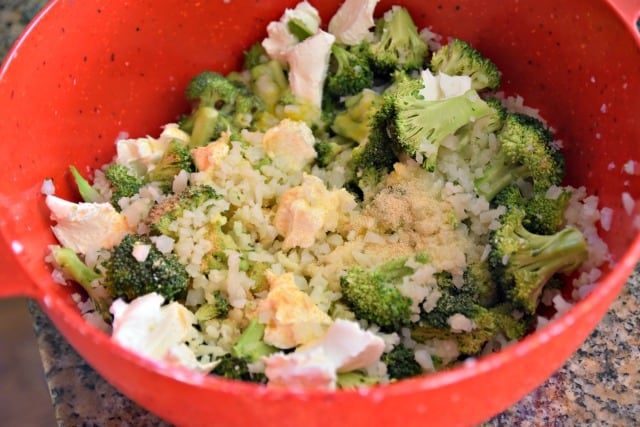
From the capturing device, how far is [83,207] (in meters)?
1.29

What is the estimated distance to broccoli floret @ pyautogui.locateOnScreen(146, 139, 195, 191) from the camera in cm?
142

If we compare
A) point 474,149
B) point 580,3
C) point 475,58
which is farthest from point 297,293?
point 580,3

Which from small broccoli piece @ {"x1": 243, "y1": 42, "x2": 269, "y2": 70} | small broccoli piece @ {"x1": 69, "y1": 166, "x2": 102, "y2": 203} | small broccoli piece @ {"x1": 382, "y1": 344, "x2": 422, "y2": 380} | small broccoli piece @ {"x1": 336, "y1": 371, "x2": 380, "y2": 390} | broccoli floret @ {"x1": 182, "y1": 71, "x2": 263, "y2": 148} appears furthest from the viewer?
small broccoli piece @ {"x1": 243, "y1": 42, "x2": 269, "y2": 70}

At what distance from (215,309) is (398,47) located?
27.6 inches

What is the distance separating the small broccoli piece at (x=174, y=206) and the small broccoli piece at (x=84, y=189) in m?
0.16

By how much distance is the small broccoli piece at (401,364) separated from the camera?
3.74ft

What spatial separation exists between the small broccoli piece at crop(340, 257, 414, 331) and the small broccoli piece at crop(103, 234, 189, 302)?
0.93ft

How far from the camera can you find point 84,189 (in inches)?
55.4

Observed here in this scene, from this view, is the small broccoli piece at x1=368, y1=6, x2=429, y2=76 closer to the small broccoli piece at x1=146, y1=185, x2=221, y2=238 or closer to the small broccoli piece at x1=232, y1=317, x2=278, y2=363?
the small broccoli piece at x1=146, y1=185, x2=221, y2=238

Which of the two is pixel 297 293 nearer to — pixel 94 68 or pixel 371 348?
pixel 371 348

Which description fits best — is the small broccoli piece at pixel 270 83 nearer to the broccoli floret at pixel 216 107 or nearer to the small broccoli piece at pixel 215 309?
the broccoli floret at pixel 216 107

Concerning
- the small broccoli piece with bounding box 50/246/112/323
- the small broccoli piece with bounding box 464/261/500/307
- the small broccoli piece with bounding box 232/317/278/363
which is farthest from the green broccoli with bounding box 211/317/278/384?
the small broccoli piece with bounding box 464/261/500/307

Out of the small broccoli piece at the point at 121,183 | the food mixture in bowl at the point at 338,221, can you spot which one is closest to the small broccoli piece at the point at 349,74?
the food mixture in bowl at the point at 338,221

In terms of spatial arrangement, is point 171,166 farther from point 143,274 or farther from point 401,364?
point 401,364
